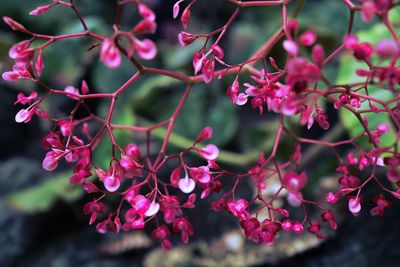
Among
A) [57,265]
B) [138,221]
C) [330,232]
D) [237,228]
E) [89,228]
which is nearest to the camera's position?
[138,221]

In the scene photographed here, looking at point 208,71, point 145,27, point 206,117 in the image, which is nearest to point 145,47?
point 145,27

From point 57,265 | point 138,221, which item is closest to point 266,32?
point 57,265

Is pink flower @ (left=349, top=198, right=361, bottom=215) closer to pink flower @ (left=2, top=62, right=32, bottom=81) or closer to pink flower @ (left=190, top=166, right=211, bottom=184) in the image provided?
pink flower @ (left=190, top=166, right=211, bottom=184)

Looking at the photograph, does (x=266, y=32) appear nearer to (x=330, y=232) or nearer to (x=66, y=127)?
(x=330, y=232)

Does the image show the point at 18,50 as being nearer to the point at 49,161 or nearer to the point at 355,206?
the point at 49,161

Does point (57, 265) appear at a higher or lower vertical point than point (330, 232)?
lower
